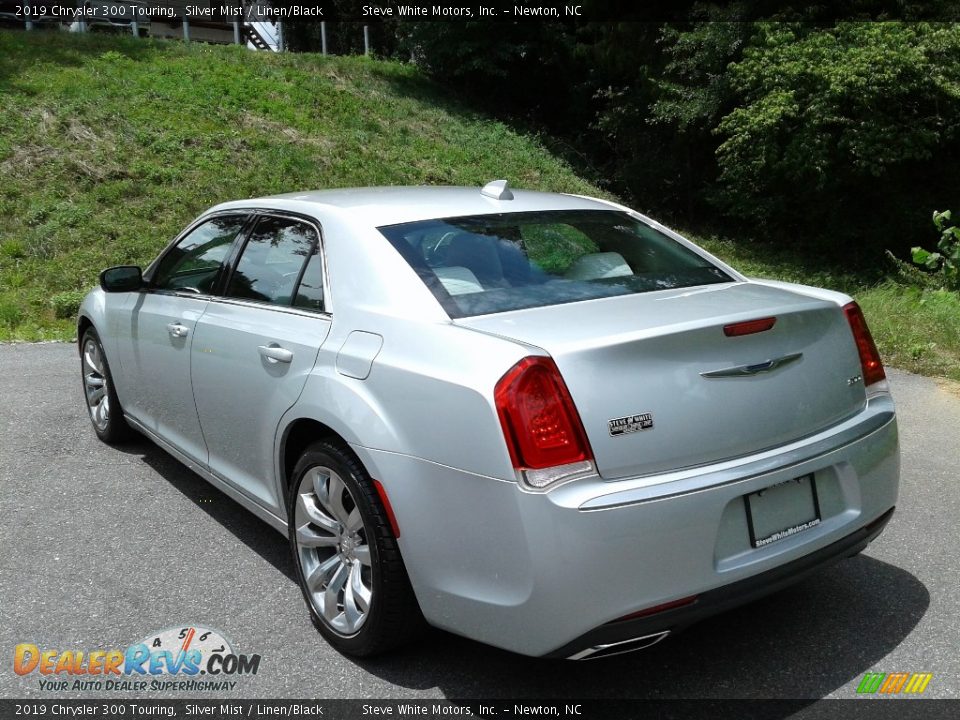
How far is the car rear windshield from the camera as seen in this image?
2.98m

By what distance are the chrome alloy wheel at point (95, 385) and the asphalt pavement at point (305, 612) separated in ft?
1.51

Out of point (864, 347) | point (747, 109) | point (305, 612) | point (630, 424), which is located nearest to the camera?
point (630, 424)

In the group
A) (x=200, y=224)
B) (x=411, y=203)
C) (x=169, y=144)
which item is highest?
(x=169, y=144)

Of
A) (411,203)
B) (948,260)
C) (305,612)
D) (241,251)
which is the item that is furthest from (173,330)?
(948,260)

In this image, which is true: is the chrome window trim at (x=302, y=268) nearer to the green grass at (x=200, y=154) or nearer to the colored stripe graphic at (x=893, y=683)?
the colored stripe graphic at (x=893, y=683)

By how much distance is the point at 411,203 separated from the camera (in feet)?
11.7

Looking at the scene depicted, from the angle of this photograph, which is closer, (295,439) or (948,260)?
(295,439)

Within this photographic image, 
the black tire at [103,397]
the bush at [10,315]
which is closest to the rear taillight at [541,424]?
the black tire at [103,397]

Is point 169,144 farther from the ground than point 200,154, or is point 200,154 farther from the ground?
point 169,144

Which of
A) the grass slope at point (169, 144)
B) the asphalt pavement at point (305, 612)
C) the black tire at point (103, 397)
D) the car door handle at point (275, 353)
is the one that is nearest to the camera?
the asphalt pavement at point (305, 612)

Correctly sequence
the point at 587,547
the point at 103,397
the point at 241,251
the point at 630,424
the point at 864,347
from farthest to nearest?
1. the point at 103,397
2. the point at 241,251
3. the point at 864,347
4. the point at 630,424
5. the point at 587,547

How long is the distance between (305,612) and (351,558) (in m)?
0.56

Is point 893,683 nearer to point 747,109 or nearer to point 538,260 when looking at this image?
point 538,260

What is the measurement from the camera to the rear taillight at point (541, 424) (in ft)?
7.79
